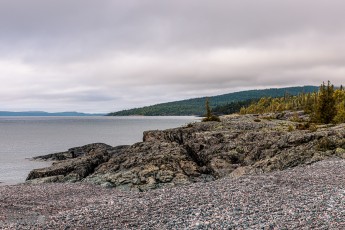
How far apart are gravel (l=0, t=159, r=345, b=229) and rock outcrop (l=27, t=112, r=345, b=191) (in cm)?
680

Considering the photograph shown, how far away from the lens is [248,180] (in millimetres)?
27547

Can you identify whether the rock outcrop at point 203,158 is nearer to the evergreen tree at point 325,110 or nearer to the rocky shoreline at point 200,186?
the rocky shoreline at point 200,186

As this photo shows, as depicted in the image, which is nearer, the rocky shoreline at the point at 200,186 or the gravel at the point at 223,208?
the gravel at the point at 223,208

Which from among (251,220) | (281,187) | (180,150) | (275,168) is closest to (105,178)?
(180,150)

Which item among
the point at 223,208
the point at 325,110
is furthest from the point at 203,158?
the point at 325,110

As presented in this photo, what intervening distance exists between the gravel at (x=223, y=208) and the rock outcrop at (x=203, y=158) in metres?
6.80

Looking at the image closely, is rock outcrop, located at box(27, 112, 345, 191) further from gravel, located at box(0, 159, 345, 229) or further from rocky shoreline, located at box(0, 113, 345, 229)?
gravel, located at box(0, 159, 345, 229)

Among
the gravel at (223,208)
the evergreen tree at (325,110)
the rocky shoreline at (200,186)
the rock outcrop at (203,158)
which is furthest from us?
the evergreen tree at (325,110)

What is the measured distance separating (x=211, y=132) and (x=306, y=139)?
1357 cm

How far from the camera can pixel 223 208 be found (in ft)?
65.4

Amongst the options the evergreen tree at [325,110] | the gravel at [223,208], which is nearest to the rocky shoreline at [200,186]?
the gravel at [223,208]

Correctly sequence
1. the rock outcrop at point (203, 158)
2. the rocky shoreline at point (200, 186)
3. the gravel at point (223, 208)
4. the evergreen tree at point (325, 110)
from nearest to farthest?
the gravel at point (223, 208) → the rocky shoreline at point (200, 186) → the rock outcrop at point (203, 158) → the evergreen tree at point (325, 110)

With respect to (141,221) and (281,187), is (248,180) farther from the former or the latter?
(141,221)

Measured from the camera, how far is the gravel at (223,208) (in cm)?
1719
